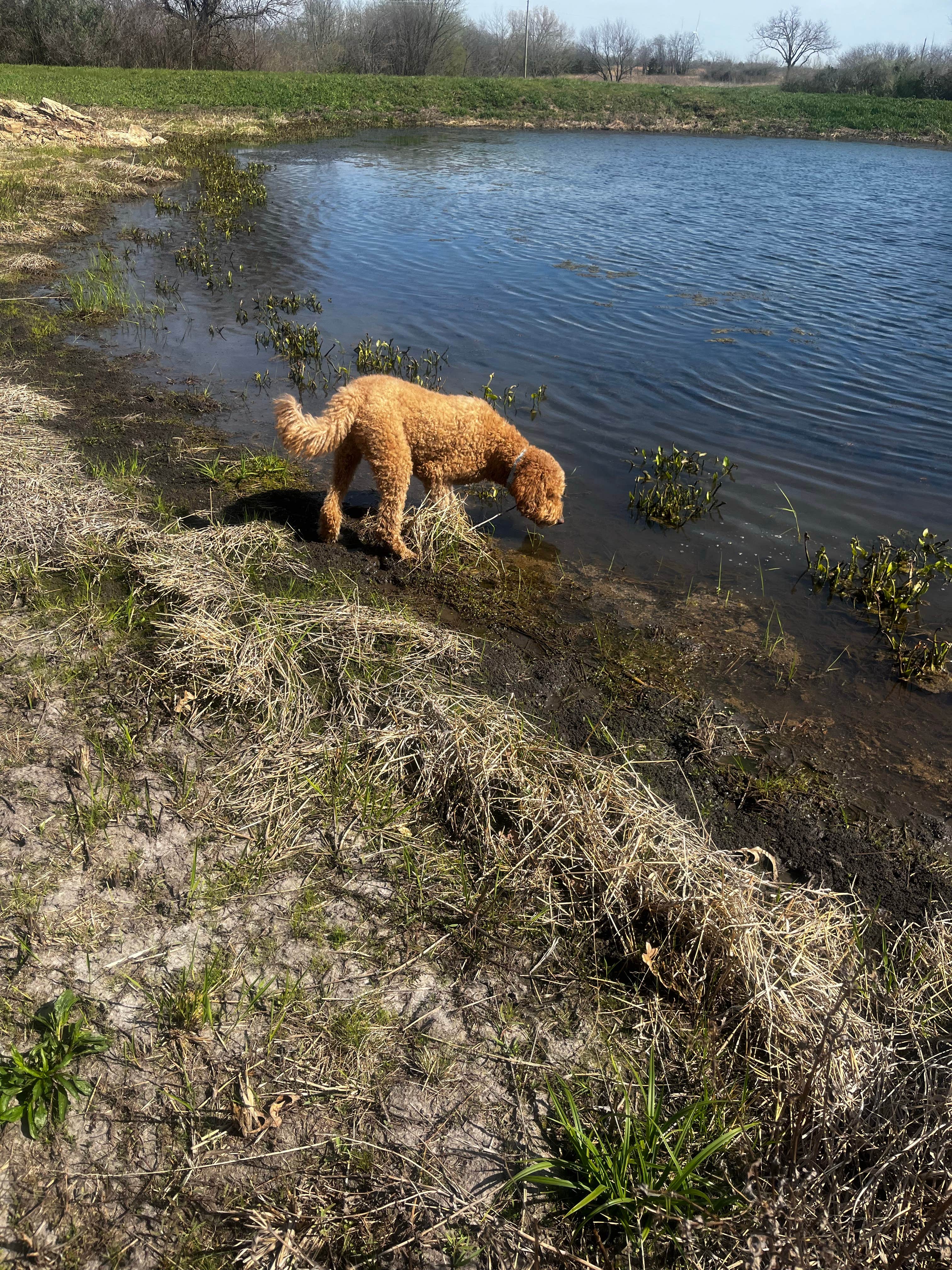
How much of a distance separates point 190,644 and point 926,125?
53978mm

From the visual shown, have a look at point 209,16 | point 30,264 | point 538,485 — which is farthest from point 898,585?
point 209,16

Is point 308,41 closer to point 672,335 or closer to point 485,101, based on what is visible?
point 485,101

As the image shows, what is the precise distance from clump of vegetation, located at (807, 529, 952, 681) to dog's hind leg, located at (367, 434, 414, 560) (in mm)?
3330

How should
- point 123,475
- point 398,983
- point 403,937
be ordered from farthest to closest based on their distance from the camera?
point 123,475
point 403,937
point 398,983

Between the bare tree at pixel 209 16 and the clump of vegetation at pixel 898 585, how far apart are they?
201 ft

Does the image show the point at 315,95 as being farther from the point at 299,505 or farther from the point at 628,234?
the point at 299,505

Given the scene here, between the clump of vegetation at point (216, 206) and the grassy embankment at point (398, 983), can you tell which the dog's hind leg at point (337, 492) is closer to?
the grassy embankment at point (398, 983)

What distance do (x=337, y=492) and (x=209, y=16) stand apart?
66.0 meters

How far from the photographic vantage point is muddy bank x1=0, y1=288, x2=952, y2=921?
374 cm

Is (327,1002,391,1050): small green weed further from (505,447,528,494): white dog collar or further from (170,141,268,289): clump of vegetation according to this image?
(170,141,268,289): clump of vegetation

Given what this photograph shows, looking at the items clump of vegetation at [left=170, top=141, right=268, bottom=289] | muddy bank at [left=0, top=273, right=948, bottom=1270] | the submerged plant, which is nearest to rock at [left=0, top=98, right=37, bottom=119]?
clump of vegetation at [left=170, top=141, right=268, bottom=289]

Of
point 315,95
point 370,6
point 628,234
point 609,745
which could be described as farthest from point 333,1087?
point 370,6

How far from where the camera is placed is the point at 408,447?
5383 mm

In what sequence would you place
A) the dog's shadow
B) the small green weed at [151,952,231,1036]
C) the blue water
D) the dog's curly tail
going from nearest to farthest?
the small green weed at [151,952,231,1036] < the dog's curly tail < the dog's shadow < the blue water
